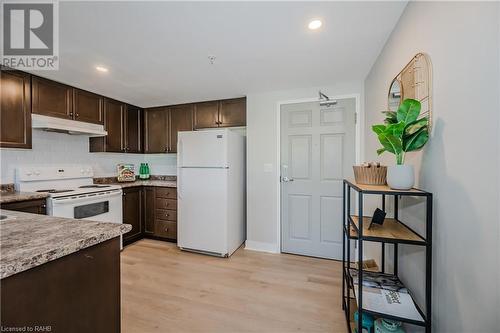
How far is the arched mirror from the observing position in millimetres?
1491

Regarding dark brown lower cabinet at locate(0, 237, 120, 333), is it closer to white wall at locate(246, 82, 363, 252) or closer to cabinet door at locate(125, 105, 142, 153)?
white wall at locate(246, 82, 363, 252)

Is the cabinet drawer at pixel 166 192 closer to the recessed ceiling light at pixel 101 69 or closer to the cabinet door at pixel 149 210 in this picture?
the cabinet door at pixel 149 210

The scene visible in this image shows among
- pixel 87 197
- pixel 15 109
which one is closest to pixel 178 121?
pixel 87 197

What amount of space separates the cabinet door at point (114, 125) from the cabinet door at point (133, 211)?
687 millimetres

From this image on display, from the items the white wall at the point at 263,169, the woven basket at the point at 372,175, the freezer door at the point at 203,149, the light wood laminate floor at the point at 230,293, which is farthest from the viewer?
the white wall at the point at 263,169

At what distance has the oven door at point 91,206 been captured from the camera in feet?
7.34

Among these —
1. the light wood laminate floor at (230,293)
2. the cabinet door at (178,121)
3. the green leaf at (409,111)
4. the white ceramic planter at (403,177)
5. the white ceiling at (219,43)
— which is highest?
the white ceiling at (219,43)

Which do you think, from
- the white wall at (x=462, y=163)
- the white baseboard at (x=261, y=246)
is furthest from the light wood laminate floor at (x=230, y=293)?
the white wall at (x=462, y=163)

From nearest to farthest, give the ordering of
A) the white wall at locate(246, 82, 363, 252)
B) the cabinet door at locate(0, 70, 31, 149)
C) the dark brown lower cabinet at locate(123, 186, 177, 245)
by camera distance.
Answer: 1. the cabinet door at locate(0, 70, 31, 149)
2. the white wall at locate(246, 82, 363, 252)
3. the dark brown lower cabinet at locate(123, 186, 177, 245)

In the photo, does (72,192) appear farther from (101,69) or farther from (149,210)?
(101,69)

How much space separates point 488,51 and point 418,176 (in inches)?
27.2

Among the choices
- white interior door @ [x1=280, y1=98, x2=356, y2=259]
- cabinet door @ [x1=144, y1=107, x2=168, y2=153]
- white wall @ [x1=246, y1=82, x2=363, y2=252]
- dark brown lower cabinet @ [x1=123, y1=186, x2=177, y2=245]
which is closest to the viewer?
white interior door @ [x1=280, y1=98, x2=356, y2=259]

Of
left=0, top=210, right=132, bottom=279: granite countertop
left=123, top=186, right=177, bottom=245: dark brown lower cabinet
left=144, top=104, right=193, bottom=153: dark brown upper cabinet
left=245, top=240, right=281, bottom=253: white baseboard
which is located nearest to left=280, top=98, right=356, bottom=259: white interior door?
left=245, top=240, right=281, bottom=253: white baseboard

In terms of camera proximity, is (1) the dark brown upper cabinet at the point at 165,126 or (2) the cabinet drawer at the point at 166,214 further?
(1) the dark brown upper cabinet at the point at 165,126
